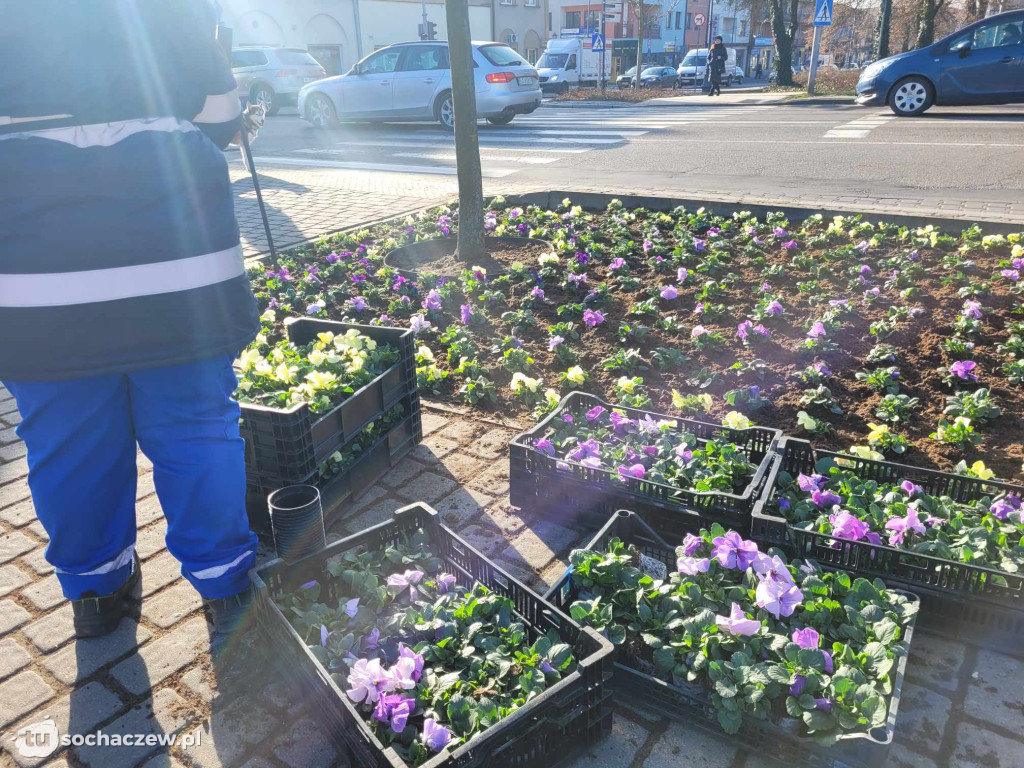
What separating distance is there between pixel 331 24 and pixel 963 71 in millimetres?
30604

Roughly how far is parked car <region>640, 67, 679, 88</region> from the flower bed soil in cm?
3214

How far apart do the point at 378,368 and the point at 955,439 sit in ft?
8.14

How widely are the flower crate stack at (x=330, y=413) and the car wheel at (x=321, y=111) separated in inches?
607

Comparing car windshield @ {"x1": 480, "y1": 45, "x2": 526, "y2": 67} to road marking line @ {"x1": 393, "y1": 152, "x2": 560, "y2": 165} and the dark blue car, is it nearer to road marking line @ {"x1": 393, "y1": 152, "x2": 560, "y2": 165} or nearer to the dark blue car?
road marking line @ {"x1": 393, "y1": 152, "x2": 560, "y2": 165}

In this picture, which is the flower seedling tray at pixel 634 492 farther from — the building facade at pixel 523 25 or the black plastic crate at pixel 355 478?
the building facade at pixel 523 25

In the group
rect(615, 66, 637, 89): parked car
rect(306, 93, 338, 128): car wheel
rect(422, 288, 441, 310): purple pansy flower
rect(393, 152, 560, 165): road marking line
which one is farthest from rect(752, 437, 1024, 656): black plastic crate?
rect(615, 66, 637, 89): parked car

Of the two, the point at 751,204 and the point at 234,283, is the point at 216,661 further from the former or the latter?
the point at 751,204

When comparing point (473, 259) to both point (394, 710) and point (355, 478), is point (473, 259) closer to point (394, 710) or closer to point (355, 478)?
point (355, 478)

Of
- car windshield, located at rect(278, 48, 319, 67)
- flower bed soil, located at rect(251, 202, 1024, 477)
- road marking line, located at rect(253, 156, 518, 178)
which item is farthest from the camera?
car windshield, located at rect(278, 48, 319, 67)

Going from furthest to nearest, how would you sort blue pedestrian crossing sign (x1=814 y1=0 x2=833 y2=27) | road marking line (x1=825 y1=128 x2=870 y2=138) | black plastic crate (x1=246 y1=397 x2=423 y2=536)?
blue pedestrian crossing sign (x1=814 y1=0 x2=833 y2=27), road marking line (x1=825 y1=128 x2=870 y2=138), black plastic crate (x1=246 y1=397 x2=423 y2=536)

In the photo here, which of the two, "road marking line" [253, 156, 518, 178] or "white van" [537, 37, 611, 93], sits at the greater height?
"white van" [537, 37, 611, 93]

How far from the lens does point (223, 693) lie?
7.30 ft

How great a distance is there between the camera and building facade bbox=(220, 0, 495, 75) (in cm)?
3297

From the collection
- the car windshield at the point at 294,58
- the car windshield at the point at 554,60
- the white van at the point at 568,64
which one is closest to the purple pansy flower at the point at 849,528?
the car windshield at the point at 294,58
